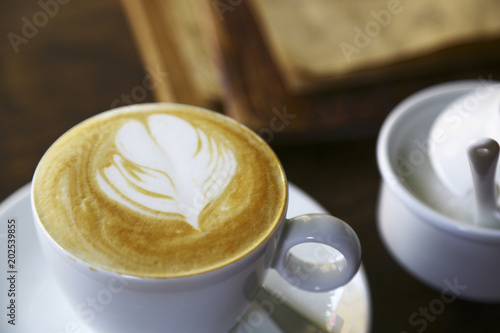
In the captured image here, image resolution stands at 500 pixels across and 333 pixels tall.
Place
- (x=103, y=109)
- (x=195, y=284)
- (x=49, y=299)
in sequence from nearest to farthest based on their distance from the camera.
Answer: (x=195, y=284) < (x=49, y=299) < (x=103, y=109)

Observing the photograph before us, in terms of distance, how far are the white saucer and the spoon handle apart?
137 millimetres

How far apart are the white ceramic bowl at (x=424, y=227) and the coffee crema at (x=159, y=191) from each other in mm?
176

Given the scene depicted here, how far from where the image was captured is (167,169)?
0.49 metres

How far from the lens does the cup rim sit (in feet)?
1.82

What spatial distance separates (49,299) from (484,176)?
1.40 feet

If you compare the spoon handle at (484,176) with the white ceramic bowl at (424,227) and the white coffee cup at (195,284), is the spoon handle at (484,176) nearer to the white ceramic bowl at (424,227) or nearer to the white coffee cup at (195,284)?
the white ceramic bowl at (424,227)

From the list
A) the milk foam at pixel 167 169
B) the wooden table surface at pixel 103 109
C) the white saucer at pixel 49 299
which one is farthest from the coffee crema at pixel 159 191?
the wooden table surface at pixel 103 109

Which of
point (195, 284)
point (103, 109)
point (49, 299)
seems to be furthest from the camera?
point (103, 109)

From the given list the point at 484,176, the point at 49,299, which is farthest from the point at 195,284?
the point at 484,176

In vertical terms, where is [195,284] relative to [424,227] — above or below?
above

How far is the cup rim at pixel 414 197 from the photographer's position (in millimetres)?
555

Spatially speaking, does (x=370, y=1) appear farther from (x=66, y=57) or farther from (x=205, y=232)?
(x=205, y=232)

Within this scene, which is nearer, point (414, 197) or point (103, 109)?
point (414, 197)

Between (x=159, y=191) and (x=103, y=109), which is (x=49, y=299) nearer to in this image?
(x=159, y=191)
